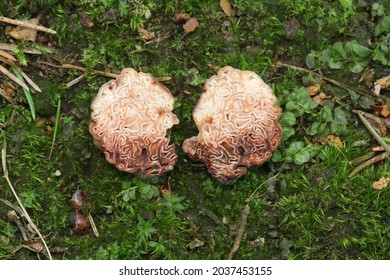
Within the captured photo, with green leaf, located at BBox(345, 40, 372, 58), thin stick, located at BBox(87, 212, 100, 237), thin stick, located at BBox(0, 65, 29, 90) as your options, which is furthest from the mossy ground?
green leaf, located at BBox(345, 40, 372, 58)

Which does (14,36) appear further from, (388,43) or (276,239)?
(388,43)

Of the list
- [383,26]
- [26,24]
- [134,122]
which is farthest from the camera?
[383,26]

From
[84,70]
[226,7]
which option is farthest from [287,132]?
[84,70]

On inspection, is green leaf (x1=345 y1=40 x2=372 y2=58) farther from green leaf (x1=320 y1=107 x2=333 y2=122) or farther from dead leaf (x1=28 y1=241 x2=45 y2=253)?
dead leaf (x1=28 y1=241 x2=45 y2=253)

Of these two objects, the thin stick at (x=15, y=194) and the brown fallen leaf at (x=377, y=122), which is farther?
the brown fallen leaf at (x=377, y=122)

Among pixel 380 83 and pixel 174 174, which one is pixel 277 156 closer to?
pixel 174 174

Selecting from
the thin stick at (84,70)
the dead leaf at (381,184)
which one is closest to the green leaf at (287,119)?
the dead leaf at (381,184)

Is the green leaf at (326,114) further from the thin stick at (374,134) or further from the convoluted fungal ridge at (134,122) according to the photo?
the convoluted fungal ridge at (134,122)
